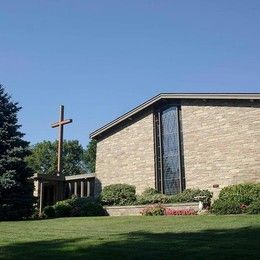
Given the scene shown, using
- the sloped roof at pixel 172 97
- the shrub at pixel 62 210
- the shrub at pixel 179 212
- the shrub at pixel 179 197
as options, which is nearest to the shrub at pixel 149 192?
the shrub at pixel 179 197

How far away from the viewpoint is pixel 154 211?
2352 centimetres

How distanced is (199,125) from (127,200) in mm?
6305

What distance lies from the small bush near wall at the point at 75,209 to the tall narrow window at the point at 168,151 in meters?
4.57

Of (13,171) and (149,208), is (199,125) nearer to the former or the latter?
(149,208)

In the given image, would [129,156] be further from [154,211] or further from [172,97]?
[154,211]

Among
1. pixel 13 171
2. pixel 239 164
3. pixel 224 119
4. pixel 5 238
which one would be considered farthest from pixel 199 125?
pixel 5 238

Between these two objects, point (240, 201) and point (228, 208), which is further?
point (240, 201)

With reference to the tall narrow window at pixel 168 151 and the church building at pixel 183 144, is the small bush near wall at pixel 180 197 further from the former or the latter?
the tall narrow window at pixel 168 151

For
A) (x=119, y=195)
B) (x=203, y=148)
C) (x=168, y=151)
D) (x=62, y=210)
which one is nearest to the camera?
(x=62, y=210)

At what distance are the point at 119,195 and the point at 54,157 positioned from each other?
49.5 metres

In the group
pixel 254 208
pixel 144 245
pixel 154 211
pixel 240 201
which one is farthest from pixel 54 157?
pixel 144 245

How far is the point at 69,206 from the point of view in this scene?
25.8 m

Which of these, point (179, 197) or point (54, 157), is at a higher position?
point (54, 157)

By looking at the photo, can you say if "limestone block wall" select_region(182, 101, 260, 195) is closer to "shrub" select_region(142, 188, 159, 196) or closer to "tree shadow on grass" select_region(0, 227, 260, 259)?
"shrub" select_region(142, 188, 159, 196)
